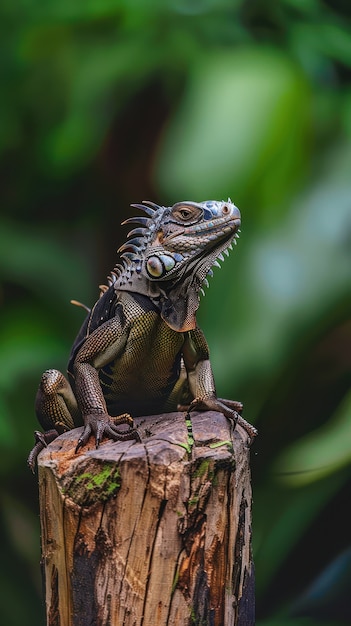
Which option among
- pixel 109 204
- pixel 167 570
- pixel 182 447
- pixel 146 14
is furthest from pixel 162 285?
pixel 146 14

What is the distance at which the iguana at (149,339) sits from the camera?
2598 mm

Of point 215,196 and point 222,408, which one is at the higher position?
point 215,196

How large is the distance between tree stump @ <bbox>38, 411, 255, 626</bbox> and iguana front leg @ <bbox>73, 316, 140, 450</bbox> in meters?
0.26

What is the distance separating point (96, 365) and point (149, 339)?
8.2 inches

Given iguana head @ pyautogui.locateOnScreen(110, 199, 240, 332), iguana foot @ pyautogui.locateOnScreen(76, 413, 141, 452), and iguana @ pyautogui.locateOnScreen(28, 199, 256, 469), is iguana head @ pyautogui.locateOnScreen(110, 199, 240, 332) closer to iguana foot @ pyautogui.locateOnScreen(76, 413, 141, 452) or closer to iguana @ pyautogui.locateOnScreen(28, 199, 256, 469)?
iguana @ pyautogui.locateOnScreen(28, 199, 256, 469)

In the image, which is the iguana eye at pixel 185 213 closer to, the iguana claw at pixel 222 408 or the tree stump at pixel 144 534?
the iguana claw at pixel 222 408

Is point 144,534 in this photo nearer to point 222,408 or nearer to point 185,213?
point 222,408

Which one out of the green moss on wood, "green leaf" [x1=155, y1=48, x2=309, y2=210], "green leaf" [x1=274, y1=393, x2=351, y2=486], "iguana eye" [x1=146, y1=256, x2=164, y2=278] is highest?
"green leaf" [x1=155, y1=48, x2=309, y2=210]

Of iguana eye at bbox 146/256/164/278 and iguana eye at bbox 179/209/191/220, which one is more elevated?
iguana eye at bbox 179/209/191/220

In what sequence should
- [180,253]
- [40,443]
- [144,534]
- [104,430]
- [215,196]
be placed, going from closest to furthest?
[144,534] < [104,430] < [180,253] < [40,443] < [215,196]

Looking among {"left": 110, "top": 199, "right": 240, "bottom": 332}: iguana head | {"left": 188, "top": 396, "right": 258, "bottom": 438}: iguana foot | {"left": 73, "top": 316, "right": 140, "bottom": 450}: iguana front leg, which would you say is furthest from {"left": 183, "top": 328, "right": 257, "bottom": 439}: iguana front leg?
{"left": 73, "top": 316, "right": 140, "bottom": 450}: iguana front leg

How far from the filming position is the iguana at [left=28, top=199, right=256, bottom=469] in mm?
2598

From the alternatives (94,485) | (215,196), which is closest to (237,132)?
(215,196)

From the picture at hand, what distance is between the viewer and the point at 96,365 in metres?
2.70
